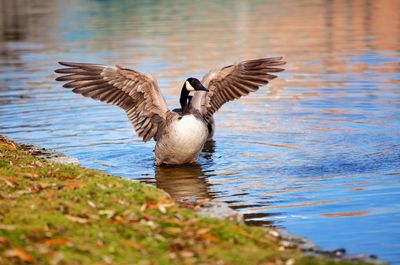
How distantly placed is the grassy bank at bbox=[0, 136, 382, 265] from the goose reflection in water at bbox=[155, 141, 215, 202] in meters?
2.31

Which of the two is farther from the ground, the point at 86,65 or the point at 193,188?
the point at 86,65

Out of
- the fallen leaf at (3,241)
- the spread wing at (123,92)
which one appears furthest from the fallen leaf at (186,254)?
the spread wing at (123,92)

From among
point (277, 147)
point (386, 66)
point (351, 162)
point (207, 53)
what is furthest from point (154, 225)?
point (207, 53)

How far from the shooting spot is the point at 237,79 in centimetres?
1522

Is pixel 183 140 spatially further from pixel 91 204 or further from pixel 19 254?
pixel 19 254

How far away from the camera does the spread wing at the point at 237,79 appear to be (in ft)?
49.3

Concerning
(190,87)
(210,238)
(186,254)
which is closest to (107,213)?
(210,238)

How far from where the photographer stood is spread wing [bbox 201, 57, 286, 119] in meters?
15.0

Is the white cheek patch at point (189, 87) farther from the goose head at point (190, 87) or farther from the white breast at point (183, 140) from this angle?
the white breast at point (183, 140)

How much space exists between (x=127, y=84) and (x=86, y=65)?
910 millimetres

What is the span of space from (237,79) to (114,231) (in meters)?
7.72

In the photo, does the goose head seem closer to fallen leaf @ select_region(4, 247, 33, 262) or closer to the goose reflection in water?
the goose reflection in water

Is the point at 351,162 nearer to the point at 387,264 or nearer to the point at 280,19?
the point at 387,264

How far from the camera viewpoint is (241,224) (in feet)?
28.3
